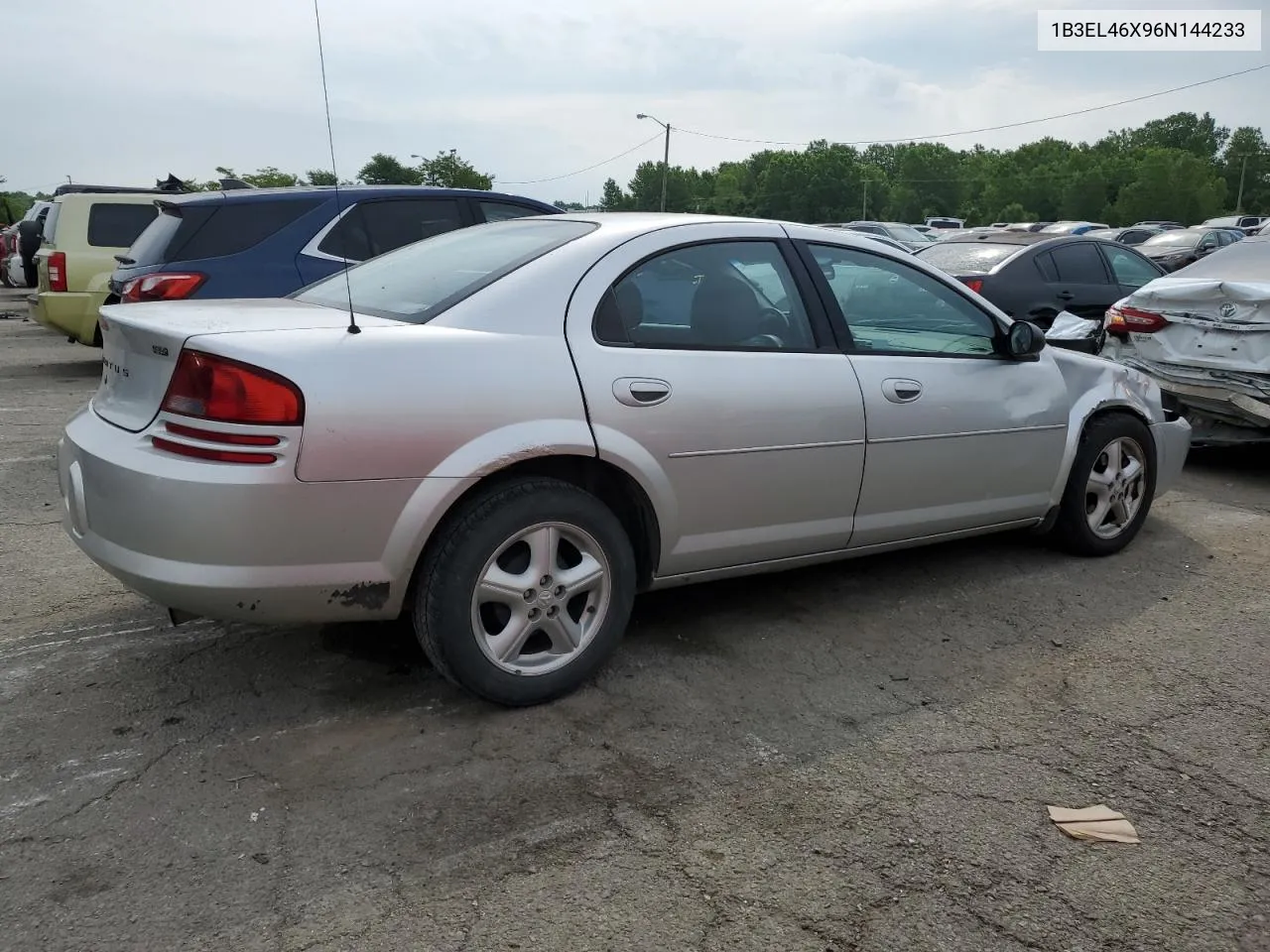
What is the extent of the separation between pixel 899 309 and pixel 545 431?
1.83m

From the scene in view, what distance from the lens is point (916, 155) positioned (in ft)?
409

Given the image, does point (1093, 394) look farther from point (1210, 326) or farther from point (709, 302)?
point (1210, 326)

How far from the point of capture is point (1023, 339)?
445 cm

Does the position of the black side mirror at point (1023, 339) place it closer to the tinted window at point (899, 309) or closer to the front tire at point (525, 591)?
the tinted window at point (899, 309)

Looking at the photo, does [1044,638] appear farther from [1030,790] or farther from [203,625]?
[203,625]

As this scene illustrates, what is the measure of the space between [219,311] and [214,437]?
728 millimetres

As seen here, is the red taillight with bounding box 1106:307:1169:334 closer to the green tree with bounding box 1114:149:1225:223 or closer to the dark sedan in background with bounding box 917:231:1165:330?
the dark sedan in background with bounding box 917:231:1165:330

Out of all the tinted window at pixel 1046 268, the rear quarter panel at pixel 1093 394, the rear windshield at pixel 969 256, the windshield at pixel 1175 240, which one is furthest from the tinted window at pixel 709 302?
the windshield at pixel 1175 240

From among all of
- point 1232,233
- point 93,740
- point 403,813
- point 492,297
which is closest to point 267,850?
point 403,813

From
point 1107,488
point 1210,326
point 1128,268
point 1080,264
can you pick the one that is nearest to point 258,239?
point 1107,488

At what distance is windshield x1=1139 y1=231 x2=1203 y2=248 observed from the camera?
23.4 meters

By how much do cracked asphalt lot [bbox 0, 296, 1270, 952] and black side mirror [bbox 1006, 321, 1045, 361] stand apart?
1033 mm

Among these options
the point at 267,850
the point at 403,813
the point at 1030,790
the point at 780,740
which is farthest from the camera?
the point at 780,740

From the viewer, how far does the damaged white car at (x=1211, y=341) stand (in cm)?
639
